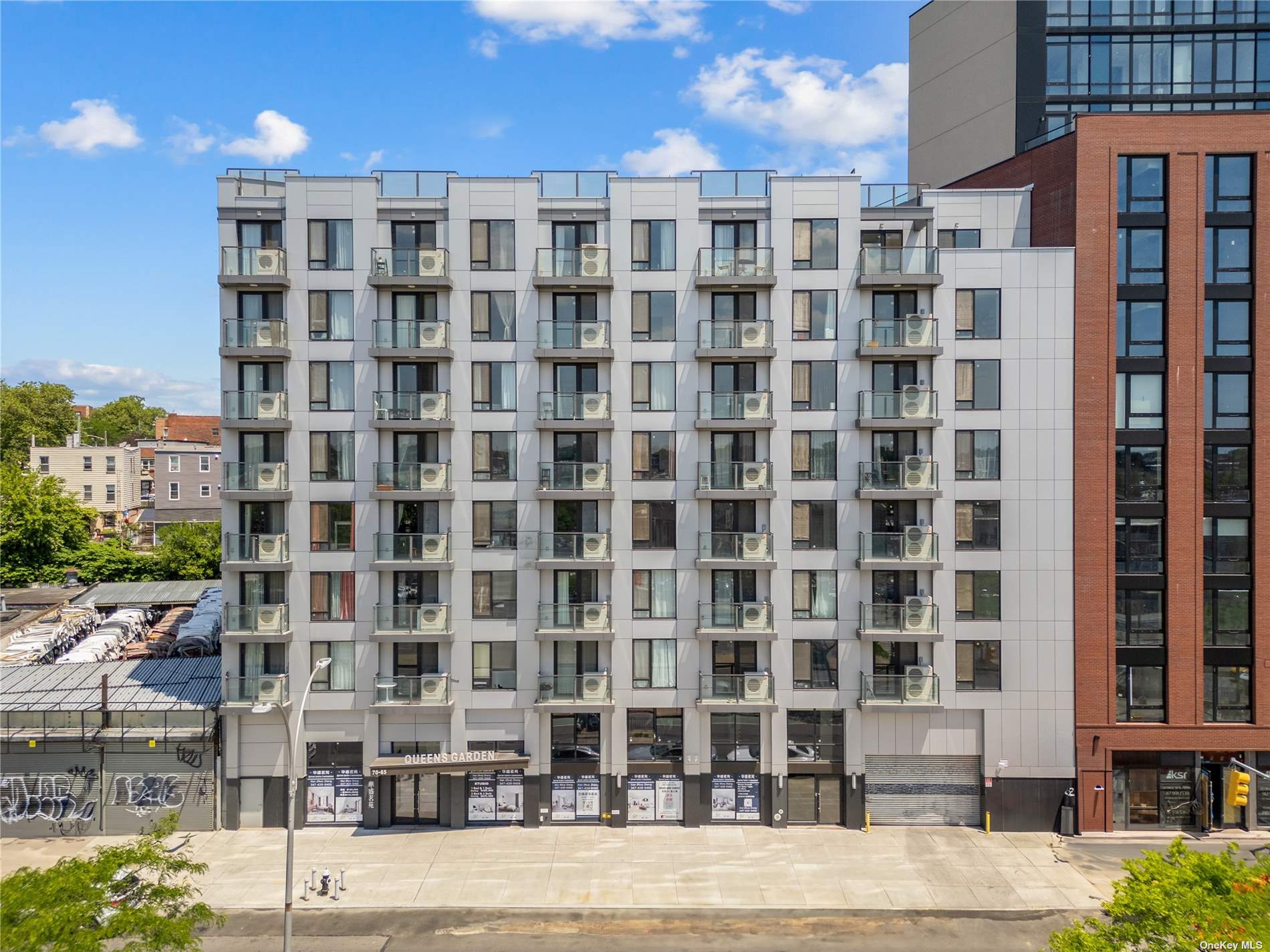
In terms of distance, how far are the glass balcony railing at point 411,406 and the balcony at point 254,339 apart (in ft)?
13.4

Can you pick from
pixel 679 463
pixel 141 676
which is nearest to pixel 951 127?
pixel 679 463

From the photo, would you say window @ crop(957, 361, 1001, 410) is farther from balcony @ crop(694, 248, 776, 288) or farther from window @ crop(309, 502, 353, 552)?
window @ crop(309, 502, 353, 552)

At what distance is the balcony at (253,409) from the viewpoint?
29.3 meters

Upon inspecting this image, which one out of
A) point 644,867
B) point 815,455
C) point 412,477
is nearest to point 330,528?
point 412,477

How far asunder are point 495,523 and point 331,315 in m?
10.3

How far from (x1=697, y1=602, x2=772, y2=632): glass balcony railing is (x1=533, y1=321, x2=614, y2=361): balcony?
10459 millimetres

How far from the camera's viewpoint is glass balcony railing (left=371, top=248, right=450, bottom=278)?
29.4 meters

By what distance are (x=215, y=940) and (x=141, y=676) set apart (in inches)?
592

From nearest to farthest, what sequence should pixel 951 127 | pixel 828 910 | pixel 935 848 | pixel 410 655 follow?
pixel 828 910, pixel 935 848, pixel 410 655, pixel 951 127

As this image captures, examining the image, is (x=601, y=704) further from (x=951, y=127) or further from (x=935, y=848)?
(x=951, y=127)

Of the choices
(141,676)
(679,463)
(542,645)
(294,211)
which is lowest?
(141,676)

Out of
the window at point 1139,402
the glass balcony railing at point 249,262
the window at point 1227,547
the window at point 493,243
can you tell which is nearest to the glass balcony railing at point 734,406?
the window at point 493,243

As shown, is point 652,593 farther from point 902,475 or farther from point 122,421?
point 122,421

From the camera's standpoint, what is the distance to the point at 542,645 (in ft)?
98.9
